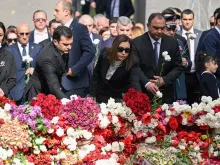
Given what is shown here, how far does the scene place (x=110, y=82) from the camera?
1059 cm

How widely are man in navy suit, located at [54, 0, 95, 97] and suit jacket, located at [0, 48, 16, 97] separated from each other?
26.7 inches

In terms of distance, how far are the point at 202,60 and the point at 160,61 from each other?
1.04m

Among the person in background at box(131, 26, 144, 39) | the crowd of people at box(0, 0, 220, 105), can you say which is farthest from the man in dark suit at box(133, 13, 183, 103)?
the person in background at box(131, 26, 144, 39)

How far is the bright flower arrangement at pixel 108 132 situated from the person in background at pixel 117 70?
0.88 metres

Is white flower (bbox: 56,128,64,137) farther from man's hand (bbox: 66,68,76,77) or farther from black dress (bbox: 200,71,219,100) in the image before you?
black dress (bbox: 200,71,219,100)

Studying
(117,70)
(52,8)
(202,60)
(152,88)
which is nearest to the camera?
(117,70)

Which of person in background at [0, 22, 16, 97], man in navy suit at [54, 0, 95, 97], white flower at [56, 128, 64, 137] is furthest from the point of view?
man in navy suit at [54, 0, 95, 97]

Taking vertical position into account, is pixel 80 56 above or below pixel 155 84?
above

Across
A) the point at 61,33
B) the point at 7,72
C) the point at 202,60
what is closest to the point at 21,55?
the point at 7,72

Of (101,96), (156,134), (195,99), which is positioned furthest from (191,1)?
(156,134)

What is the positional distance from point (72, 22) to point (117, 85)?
1517mm

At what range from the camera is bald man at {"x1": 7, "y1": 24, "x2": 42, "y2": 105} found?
11742 millimetres

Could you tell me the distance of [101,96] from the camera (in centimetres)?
1072

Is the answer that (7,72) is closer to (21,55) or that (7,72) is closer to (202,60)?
(21,55)
